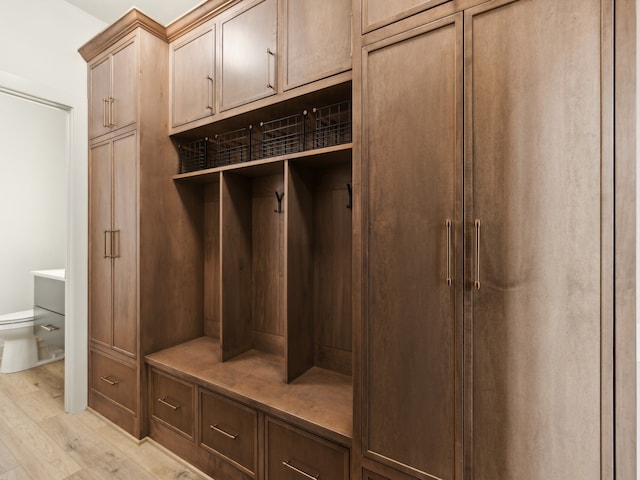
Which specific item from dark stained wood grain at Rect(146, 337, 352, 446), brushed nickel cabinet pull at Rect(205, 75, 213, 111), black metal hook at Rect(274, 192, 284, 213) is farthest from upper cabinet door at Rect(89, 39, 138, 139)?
dark stained wood grain at Rect(146, 337, 352, 446)

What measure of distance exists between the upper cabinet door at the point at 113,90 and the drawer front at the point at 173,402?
5.44 feet

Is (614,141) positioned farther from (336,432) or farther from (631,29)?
(336,432)

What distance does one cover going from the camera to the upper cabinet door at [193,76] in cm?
192

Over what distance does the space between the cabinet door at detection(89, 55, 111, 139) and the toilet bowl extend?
2045mm

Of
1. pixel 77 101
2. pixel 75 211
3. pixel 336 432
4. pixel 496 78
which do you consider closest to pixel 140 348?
pixel 75 211

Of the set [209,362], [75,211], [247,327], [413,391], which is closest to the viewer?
[413,391]

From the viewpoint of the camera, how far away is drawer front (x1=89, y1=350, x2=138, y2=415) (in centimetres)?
207

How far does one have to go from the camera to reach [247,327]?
7.04 ft

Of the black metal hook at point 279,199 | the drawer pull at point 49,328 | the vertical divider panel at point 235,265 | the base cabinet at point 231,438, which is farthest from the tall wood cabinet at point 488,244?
the drawer pull at point 49,328

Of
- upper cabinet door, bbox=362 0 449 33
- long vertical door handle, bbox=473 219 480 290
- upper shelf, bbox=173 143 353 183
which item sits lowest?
long vertical door handle, bbox=473 219 480 290

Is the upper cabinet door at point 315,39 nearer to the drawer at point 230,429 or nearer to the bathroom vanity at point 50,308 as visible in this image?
the drawer at point 230,429

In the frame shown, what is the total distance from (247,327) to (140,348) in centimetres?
67

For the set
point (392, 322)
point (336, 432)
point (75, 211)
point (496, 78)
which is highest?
point (496, 78)

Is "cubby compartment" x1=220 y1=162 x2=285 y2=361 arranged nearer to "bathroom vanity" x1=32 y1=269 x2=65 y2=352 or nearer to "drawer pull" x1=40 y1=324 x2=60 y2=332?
"bathroom vanity" x1=32 y1=269 x2=65 y2=352
